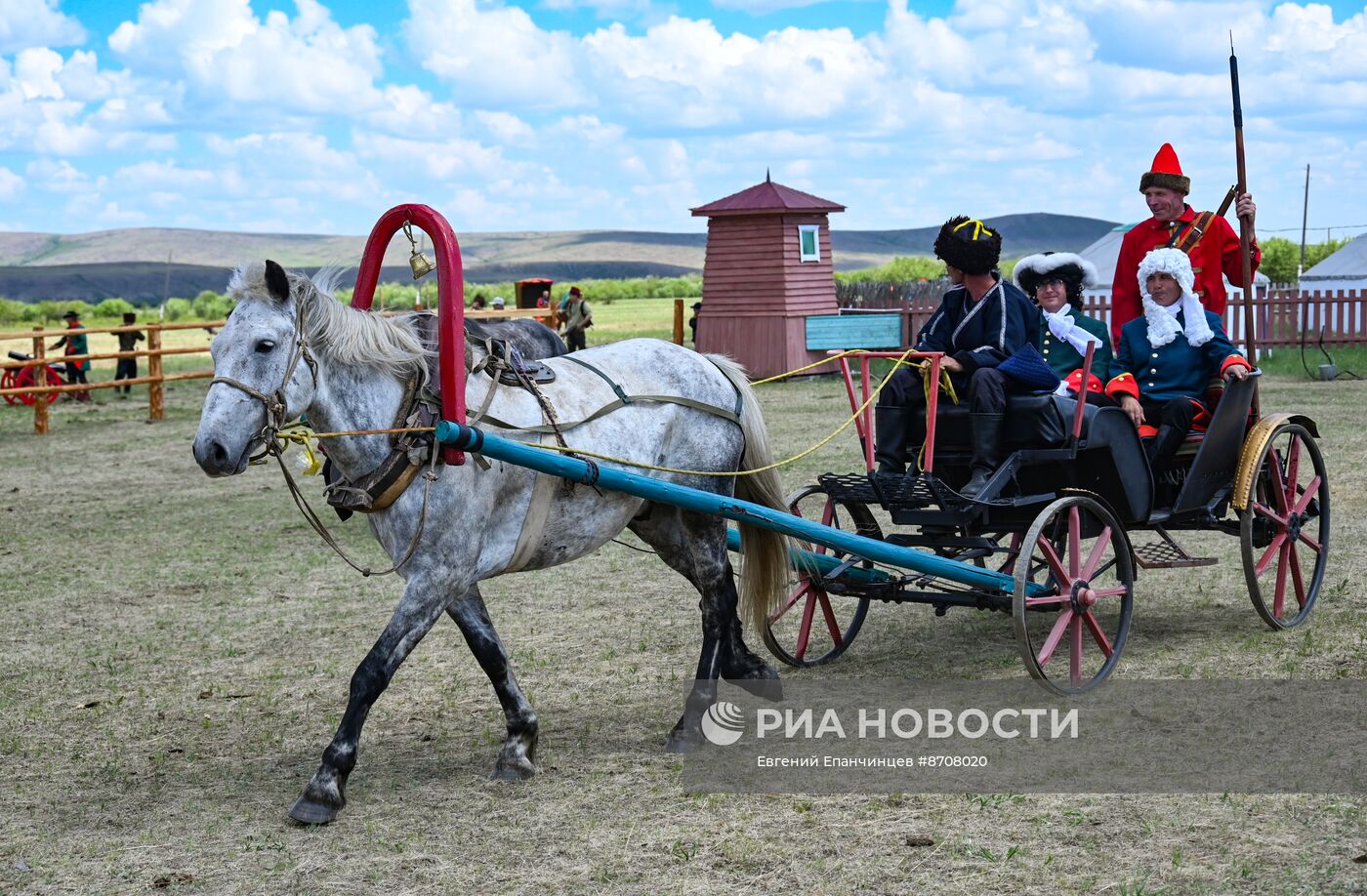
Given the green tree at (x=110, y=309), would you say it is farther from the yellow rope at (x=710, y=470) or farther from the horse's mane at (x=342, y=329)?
the horse's mane at (x=342, y=329)

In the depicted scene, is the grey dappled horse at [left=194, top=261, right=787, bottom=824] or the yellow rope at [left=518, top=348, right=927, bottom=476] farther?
the yellow rope at [left=518, top=348, right=927, bottom=476]

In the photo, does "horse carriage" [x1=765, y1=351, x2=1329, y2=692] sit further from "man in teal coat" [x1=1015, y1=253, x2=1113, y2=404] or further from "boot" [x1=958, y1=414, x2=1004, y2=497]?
"man in teal coat" [x1=1015, y1=253, x2=1113, y2=404]

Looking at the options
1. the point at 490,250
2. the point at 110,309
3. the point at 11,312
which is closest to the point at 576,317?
the point at 110,309

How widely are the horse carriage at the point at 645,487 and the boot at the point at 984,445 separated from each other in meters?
0.08

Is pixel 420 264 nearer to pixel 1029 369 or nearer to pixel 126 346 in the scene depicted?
pixel 1029 369

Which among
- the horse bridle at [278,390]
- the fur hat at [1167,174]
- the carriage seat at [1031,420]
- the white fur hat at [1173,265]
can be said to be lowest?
the carriage seat at [1031,420]

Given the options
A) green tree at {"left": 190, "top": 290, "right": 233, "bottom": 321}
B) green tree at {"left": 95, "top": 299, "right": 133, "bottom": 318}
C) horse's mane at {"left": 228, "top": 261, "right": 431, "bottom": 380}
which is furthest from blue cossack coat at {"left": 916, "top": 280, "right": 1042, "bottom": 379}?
green tree at {"left": 95, "top": 299, "right": 133, "bottom": 318}

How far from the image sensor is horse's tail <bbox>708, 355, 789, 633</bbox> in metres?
6.29

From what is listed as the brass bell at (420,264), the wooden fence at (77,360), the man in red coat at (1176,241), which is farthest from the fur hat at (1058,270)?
the wooden fence at (77,360)

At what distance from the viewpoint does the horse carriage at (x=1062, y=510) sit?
20.1 ft

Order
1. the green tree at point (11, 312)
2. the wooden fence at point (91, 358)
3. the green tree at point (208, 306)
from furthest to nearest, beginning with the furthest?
the green tree at point (11, 312), the green tree at point (208, 306), the wooden fence at point (91, 358)

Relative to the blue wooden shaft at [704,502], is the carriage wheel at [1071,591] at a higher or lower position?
lower

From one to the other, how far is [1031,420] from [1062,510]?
0.44 meters

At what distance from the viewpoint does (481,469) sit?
17.2ft
